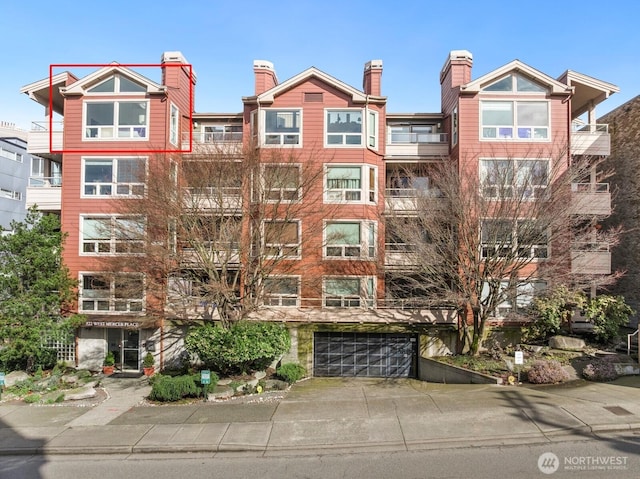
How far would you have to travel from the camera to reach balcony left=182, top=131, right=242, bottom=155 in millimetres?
16531

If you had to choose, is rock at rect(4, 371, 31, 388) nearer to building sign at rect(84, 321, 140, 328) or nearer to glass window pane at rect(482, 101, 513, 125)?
building sign at rect(84, 321, 140, 328)

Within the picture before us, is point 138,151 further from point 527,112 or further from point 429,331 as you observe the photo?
point 527,112

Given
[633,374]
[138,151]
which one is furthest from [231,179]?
[633,374]

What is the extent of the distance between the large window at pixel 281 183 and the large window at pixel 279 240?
3.35ft

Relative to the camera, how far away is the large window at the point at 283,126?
19.9m

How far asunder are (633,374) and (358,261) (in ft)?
35.2

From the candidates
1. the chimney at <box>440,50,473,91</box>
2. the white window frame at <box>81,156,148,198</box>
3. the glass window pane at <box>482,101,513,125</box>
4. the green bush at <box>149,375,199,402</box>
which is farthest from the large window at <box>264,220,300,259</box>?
the chimney at <box>440,50,473,91</box>

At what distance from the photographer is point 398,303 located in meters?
19.2

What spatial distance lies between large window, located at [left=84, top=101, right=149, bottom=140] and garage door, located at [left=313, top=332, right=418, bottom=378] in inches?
506

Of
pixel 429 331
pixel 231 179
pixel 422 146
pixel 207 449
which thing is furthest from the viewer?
pixel 422 146

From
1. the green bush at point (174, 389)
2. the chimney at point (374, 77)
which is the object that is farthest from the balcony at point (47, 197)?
the chimney at point (374, 77)

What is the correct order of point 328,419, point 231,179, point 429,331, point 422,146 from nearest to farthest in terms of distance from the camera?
→ point 328,419 → point 231,179 → point 429,331 → point 422,146

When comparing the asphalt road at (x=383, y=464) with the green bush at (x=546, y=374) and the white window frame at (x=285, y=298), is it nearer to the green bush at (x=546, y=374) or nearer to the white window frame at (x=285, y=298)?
the green bush at (x=546, y=374)

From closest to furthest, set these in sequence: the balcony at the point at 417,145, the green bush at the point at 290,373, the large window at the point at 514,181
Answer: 1. the large window at the point at 514,181
2. the green bush at the point at 290,373
3. the balcony at the point at 417,145
